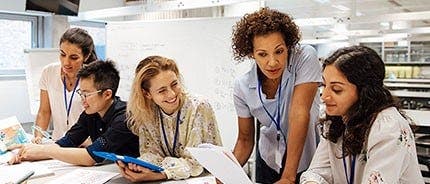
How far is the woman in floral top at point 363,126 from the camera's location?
118cm

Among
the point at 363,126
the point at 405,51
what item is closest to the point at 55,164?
the point at 363,126

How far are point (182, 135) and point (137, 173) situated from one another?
24 centimetres

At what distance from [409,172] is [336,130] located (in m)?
0.26

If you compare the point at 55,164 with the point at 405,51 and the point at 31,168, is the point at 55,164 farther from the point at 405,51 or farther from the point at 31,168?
the point at 405,51

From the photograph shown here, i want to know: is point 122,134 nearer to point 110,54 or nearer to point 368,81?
point 368,81

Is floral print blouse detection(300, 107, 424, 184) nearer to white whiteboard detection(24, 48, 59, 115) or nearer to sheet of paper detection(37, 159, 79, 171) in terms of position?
sheet of paper detection(37, 159, 79, 171)

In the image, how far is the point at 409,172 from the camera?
1.22 meters

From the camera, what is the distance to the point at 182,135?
63.9 inches

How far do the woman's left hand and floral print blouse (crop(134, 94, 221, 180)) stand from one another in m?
0.08

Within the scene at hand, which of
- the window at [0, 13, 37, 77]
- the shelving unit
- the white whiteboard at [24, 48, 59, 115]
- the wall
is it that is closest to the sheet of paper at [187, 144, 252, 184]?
the white whiteboard at [24, 48, 59, 115]

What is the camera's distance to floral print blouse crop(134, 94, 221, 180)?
1.60 metres

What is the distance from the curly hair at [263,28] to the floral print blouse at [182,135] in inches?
11.7

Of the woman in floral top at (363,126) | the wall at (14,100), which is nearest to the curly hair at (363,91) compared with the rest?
the woman in floral top at (363,126)

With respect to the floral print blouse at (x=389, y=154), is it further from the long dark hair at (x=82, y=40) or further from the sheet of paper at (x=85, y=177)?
the long dark hair at (x=82, y=40)
